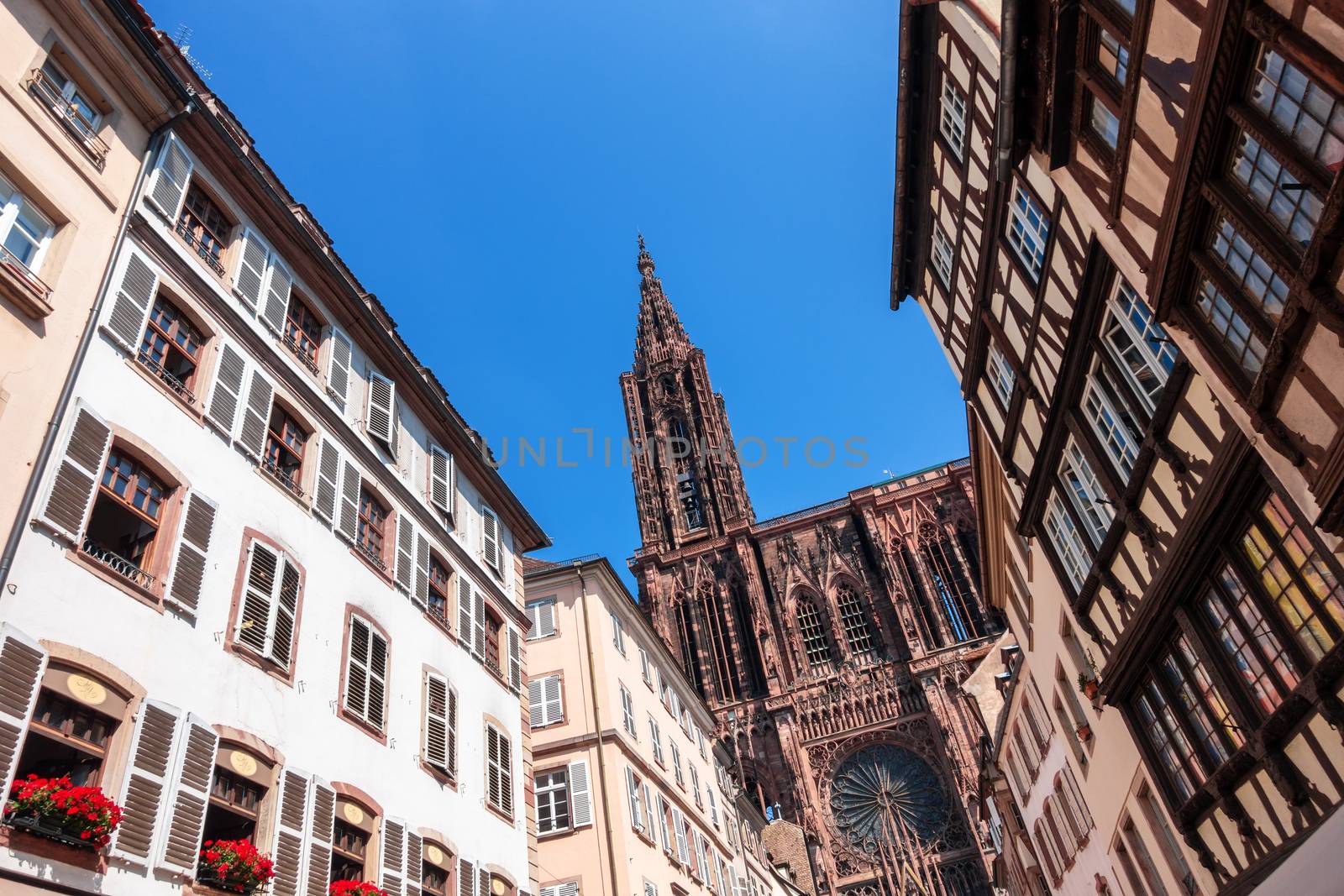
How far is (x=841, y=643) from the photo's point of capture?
55094 mm

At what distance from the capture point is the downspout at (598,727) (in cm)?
1831

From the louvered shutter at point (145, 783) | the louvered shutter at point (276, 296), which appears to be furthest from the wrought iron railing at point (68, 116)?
the louvered shutter at point (145, 783)

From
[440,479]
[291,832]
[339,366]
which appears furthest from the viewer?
[440,479]

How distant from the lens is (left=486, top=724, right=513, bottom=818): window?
1374cm

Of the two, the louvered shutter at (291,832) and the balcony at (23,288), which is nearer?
the balcony at (23,288)

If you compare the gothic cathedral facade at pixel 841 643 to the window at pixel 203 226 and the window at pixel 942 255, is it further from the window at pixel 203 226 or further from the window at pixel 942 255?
the window at pixel 203 226

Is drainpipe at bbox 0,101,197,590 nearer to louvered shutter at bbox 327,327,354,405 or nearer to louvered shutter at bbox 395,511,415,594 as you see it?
louvered shutter at bbox 327,327,354,405

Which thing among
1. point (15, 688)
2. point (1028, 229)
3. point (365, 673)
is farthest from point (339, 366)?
point (1028, 229)

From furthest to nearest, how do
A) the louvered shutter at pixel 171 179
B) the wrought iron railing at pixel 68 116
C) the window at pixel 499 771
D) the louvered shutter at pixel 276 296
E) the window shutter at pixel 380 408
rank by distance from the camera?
the window shutter at pixel 380 408
the window at pixel 499 771
the louvered shutter at pixel 276 296
the louvered shutter at pixel 171 179
the wrought iron railing at pixel 68 116

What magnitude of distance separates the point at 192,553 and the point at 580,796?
12528 millimetres

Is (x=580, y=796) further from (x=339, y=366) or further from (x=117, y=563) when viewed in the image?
(x=117, y=563)

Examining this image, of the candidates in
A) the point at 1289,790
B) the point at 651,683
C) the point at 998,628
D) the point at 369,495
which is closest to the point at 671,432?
the point at 998,628

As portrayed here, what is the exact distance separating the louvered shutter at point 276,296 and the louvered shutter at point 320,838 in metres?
6.00

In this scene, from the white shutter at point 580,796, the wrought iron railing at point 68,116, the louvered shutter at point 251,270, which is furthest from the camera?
the white shutter at point 580,796
